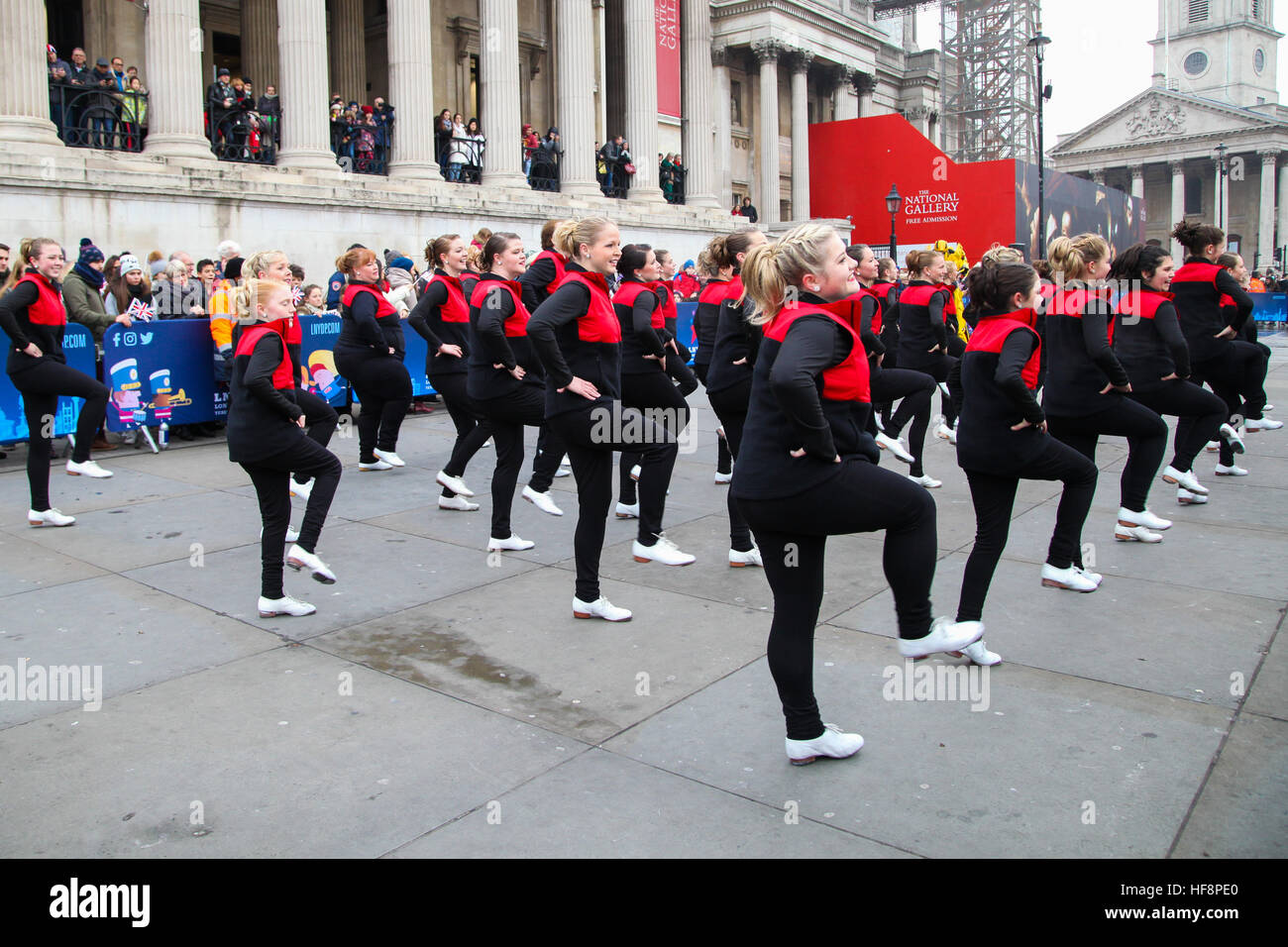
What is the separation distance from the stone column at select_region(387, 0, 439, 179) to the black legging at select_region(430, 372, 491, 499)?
1558cm

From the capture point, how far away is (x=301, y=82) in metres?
20.9

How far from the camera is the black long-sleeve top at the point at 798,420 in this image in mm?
3502

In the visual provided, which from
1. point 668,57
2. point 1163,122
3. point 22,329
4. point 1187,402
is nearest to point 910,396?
point 1187,402

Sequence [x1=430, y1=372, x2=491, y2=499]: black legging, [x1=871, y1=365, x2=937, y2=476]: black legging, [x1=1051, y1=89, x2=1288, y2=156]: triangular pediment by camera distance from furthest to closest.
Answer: [x1=1051, y1=89, x2=1288, y2=156]: triangular pediment → [x1=430, y1=372, x2=491, y2=499]: black legging → [x1=871, y1=365, x2=937, y2=476]: black legging

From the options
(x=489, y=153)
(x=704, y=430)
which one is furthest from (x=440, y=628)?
(x=489, y=153)

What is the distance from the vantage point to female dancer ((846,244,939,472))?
7.43 m

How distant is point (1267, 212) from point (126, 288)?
96.9 meters

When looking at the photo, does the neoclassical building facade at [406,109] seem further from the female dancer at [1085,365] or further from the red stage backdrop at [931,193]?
the female dancer at [1085,365]

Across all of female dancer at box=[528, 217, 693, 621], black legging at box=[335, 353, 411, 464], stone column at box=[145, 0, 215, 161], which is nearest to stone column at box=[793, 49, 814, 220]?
stone column at box=[145, 0, 215, 161]

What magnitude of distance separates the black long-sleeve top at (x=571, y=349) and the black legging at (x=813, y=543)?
2004mm

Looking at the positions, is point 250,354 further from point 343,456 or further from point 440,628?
point 343,456

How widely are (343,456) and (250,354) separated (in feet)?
18.1

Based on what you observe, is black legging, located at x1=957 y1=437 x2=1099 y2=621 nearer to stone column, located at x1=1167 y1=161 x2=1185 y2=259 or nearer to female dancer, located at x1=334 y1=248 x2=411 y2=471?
female dancer, located at x1=334 y1=248 x2=411 y2=471

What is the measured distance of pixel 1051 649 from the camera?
4.97 meters
